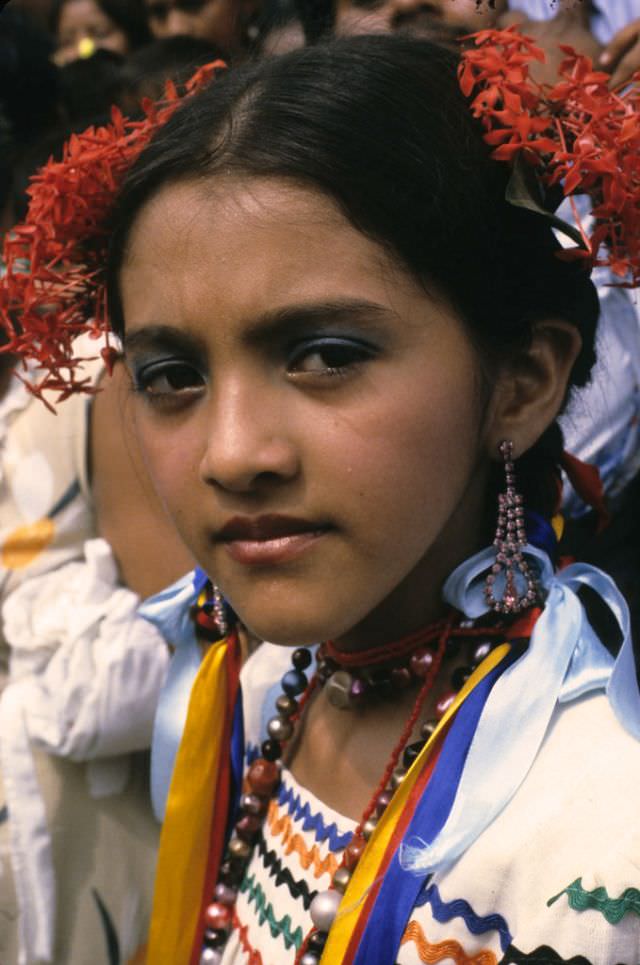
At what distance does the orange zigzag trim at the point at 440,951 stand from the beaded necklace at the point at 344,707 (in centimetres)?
12

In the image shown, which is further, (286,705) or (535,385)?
(286,705)

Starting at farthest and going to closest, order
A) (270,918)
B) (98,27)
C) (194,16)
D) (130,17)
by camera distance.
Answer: (98,27) → (130,17) → (194,16) → (270,918)

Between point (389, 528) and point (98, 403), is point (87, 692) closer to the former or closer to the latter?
point (98, 403)

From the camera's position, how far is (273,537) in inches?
43.9

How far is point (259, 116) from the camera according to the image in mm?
1170

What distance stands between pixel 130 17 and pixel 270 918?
3139 millimetres

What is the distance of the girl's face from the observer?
1080 millimetres

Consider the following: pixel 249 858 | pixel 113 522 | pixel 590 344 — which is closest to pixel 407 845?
pixel 249 858

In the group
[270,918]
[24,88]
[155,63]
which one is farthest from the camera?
[24,88]

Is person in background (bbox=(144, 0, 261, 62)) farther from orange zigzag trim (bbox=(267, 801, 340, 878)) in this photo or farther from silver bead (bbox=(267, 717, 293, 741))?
orange zigzag trim (bbox=(267, 801, 340, 878))

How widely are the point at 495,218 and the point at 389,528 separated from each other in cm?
36

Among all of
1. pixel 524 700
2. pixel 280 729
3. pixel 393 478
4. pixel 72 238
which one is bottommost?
pixel 280 729

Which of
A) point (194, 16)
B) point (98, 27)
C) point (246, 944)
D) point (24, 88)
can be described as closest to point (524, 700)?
point (246, 944)

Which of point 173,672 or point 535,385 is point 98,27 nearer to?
point 173,672
